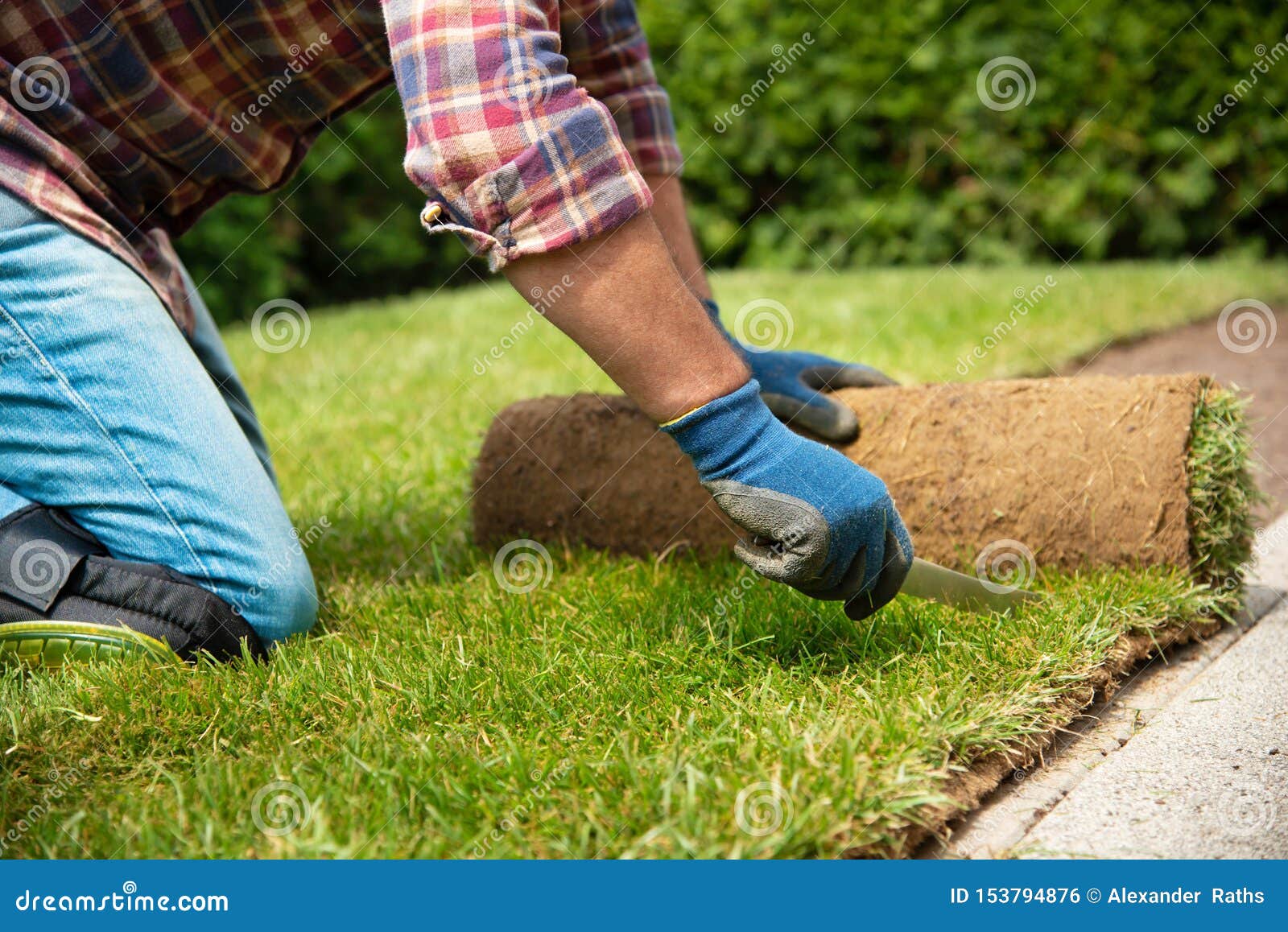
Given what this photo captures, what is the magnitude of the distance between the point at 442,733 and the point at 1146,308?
440 cm

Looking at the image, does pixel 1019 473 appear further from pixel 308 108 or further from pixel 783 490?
pixel 308 108

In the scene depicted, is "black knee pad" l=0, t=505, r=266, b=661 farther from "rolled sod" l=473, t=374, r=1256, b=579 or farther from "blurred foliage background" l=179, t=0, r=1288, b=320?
"blurred foliage background" l=179, t=0, r=1288, b=320

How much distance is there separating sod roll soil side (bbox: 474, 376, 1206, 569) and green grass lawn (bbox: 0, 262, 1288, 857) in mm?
103

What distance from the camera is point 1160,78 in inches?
242

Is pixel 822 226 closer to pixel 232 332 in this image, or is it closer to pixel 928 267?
pixel 928 267

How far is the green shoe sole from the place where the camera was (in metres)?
1.91

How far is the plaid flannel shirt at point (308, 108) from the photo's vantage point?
1.47 meters

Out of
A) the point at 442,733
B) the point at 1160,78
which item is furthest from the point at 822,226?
the point at 442,733

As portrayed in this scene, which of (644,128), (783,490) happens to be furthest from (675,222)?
(783,490)

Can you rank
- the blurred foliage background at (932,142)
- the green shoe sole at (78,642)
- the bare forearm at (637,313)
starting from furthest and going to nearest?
the blurred foliage background at (932,142) < the green shoe sole at (78,642) < the bare forearm at (637,313)

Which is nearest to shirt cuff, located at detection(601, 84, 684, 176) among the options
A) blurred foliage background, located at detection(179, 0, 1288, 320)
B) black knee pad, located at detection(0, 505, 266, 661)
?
black knee pad, located at detection(0, 505, 266, 661)

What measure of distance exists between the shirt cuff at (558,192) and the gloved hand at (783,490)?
0.30m

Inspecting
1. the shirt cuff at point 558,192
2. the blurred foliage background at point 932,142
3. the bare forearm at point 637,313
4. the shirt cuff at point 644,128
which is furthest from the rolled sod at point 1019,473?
the blurred foliage background at point 932,142

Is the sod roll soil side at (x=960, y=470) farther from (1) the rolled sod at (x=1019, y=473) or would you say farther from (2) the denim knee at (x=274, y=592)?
(2) the denim knee at (x=274, y=592)
